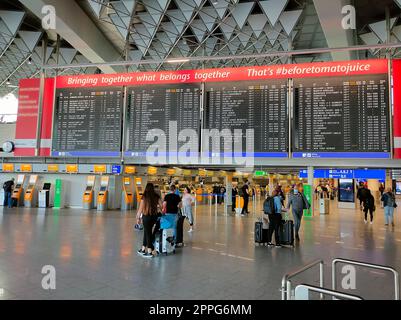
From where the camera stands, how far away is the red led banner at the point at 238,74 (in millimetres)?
6199

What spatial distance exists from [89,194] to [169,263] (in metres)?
13.4

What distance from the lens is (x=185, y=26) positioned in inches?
556

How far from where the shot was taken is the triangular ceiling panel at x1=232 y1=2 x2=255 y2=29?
1257cm

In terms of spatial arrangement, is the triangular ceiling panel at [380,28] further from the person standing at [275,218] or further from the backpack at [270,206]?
the backpack at [270,206]

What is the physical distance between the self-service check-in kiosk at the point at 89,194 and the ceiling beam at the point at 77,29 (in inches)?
262

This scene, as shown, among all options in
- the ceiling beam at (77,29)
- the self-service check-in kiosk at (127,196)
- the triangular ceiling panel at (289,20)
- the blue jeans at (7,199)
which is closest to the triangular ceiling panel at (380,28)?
the triangular ceiling panel at (289,20)

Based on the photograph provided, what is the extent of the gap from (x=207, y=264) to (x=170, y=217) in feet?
5.70

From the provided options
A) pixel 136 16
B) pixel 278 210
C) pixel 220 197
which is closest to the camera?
pixel 278 210

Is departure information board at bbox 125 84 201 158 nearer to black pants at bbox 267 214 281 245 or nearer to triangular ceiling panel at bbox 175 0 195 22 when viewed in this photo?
black pants at bbox 267 214 281 245

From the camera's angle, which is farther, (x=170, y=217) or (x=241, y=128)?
(x=170, y=217)

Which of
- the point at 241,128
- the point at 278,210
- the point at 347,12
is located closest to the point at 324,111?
the point at 241,128

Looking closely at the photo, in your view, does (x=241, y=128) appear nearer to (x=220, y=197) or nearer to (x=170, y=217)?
(x=170, y=217)
